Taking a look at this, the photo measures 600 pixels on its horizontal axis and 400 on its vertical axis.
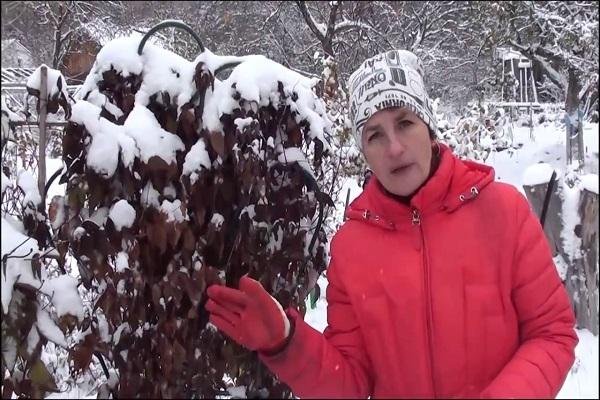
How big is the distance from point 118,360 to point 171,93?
0.58 metres

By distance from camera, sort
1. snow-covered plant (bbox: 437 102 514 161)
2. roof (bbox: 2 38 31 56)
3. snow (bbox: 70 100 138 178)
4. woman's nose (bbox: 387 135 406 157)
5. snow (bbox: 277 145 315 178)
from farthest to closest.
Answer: snow-covered plant (bbox: 437 102 514 161)
snow (bbox: 277 145 315 178)
snow (bbox: 70 100 138 178)
woman's nose (bbox: 387 135 406 157)
roof (bbox: 2 38 31 56)

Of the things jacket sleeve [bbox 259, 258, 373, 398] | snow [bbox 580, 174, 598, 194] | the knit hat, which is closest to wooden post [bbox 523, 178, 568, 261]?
snow [bbox 580, 174, 598, 194]

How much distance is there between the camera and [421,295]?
1.01 meters

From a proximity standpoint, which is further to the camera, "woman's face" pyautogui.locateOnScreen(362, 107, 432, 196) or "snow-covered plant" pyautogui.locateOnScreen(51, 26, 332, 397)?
"snow-covered plant" pyautogui.locateOnScreen(51, 26, 332, 397)

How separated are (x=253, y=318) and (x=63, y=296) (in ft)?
1.18

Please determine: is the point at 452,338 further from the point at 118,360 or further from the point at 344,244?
the point at 118,360

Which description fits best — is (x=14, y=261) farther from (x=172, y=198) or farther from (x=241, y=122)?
(x=241, y=122)

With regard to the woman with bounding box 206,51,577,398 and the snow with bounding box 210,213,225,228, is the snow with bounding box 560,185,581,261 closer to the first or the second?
the woman with bounding box 206,51,577,398

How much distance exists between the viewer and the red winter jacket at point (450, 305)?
0.99m

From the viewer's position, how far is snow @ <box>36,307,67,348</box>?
1.04 m

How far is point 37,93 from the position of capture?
120 cm

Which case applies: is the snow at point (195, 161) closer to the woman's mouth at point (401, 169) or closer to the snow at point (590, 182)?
the woman's mouth at point (401, 169)

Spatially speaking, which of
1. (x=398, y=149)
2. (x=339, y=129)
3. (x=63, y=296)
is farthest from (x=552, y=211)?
(x=339, y=129)

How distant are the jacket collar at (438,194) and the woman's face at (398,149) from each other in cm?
2
